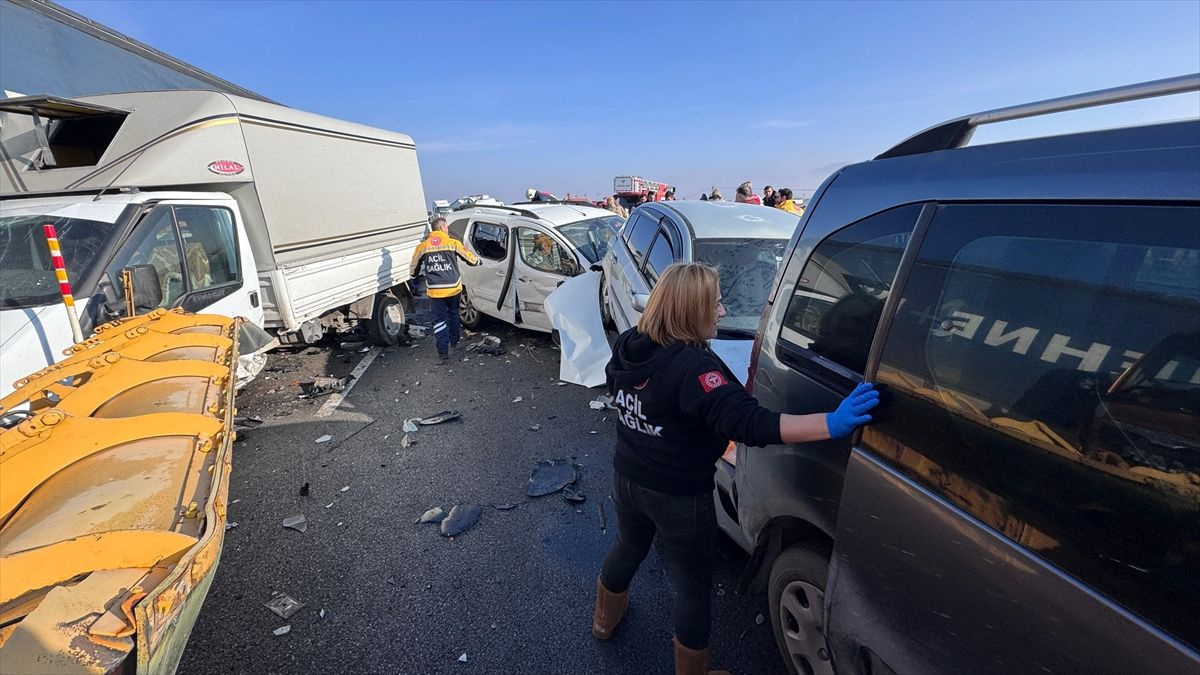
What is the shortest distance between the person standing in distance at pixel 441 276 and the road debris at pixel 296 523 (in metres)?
3.35

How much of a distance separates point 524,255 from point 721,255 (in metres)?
3.57

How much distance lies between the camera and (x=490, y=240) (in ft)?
24.9

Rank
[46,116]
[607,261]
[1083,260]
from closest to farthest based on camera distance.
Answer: [1083,260] → [46,116] → [607,261]

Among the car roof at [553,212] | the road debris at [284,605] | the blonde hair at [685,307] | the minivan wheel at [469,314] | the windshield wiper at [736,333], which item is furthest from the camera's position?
the minivan wheel at [469,314]

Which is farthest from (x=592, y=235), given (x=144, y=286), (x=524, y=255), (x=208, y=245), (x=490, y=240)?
(x=144, y=286)

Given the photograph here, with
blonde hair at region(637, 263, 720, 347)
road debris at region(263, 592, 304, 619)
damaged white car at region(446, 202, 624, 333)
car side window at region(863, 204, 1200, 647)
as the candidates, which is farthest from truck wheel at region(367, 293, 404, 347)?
car side window at region(863, 204, 1200, 647)

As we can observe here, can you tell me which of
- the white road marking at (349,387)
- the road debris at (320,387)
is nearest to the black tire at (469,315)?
the white road marking at (349,387)

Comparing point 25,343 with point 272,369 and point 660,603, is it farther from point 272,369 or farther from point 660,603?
point 660,603

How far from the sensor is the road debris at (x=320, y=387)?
5.68 meters

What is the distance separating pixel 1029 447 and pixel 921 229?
0.65m

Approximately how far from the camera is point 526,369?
6344mm

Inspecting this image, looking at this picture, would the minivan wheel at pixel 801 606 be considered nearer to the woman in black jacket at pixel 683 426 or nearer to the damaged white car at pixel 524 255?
the woman in black jacket at pixel 683 426

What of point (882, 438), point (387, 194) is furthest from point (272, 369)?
point (882, 438)

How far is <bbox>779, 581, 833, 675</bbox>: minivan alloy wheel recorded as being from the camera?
184 centimetres
